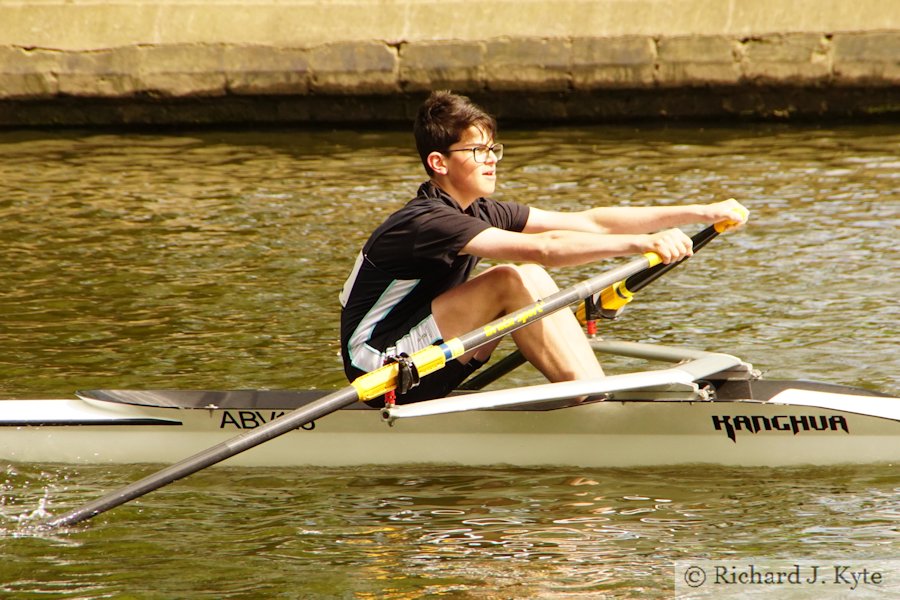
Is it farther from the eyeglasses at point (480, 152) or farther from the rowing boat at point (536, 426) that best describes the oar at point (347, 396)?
the eyeglasses at point (480, 152)

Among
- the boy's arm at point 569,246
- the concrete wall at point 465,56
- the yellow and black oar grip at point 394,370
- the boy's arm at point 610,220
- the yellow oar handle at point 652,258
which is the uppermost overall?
the concrete wall at point 465,56

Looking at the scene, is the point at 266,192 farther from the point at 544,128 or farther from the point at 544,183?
the point at 544,128

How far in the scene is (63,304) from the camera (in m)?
7.57

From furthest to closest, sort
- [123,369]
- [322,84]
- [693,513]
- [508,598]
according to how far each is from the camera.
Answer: [322,84], [123,369], [693,513], [508,598]

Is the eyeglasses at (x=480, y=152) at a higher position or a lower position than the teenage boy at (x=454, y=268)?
higher

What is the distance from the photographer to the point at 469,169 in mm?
4863

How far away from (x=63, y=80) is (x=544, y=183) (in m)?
5.25

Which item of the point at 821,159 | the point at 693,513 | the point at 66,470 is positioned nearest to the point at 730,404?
the point at 693,513

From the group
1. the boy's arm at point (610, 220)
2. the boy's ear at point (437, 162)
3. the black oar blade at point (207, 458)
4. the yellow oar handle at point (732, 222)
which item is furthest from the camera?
the boy's arm at point (610, 220)

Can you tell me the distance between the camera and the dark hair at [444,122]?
190 inches

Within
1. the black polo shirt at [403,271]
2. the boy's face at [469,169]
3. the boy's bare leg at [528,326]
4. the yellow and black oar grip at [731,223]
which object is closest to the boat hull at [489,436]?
the boy's bare leg at [528,326]

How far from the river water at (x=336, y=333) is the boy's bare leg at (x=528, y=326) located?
458mm

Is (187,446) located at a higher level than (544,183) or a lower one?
lower

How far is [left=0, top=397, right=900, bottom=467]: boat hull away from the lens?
4.84 m
